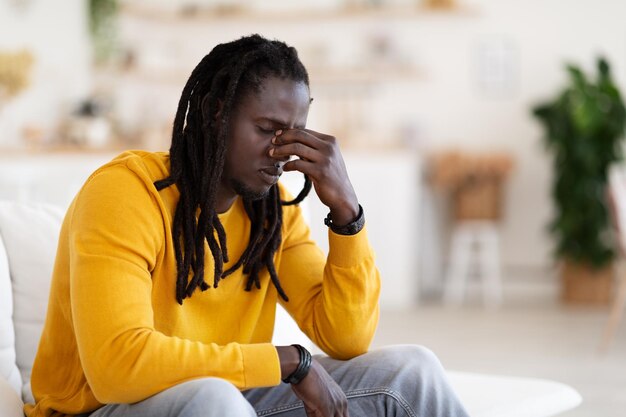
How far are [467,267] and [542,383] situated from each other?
438 centimetres

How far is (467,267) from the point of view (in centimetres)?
664

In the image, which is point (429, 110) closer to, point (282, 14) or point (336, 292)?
point (282, 14)

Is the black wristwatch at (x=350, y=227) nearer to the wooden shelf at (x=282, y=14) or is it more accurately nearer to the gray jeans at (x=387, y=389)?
the gray jeans at (x=387, y=389)

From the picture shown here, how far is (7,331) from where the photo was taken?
6.64 ft

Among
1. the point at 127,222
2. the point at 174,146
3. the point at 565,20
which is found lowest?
the point at 127,222

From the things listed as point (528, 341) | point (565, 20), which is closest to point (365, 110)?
point (565, 20)

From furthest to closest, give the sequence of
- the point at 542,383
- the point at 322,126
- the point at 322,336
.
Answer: the point at 322,126 < the point at 542,383 < the point at 322,336

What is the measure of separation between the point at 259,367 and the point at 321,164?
40 centimetres

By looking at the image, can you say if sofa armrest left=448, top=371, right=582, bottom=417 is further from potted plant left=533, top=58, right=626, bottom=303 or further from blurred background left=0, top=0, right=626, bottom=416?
potted plant left=533, top=58, right=626, bottom=303

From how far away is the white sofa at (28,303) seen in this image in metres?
2.03

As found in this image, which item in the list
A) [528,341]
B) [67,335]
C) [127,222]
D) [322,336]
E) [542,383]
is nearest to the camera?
[127,222]

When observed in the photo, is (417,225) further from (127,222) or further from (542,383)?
(127,222)

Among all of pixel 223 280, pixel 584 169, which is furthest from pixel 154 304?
pixel 584 169

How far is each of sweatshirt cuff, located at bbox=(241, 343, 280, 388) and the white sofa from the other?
60 cm
